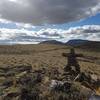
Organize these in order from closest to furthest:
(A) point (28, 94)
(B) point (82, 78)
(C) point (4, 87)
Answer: (A) point (28, 94), (C) point (4, 87), (B) point (82, 78)

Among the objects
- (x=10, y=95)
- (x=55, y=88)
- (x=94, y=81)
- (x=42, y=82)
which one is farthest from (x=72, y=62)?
(x=10, y=95)

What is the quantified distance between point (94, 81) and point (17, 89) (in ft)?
28.9

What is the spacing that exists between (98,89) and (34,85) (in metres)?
6.91

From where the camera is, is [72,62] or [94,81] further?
[72,62]

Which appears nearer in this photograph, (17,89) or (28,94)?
(28,94)

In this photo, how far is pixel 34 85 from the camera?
21.9m

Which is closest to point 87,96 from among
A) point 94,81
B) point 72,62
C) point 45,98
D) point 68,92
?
point 68,92

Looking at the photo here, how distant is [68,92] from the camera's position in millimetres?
20922

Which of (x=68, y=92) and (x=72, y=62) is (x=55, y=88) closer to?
(x=68, y=92)

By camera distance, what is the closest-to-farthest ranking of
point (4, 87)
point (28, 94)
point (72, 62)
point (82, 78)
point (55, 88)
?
1. point (28, 94)
2. point (55, 88)
3. point (4, 87)
4. point (82, 78)
5. point (72, 62)

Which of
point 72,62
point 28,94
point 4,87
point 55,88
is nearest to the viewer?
point 28,94

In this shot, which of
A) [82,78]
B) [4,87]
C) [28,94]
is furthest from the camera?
[82,78]

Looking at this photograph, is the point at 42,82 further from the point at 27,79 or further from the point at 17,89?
the point at 17,89

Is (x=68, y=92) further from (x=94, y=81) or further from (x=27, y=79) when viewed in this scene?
(x=94, y=81)
